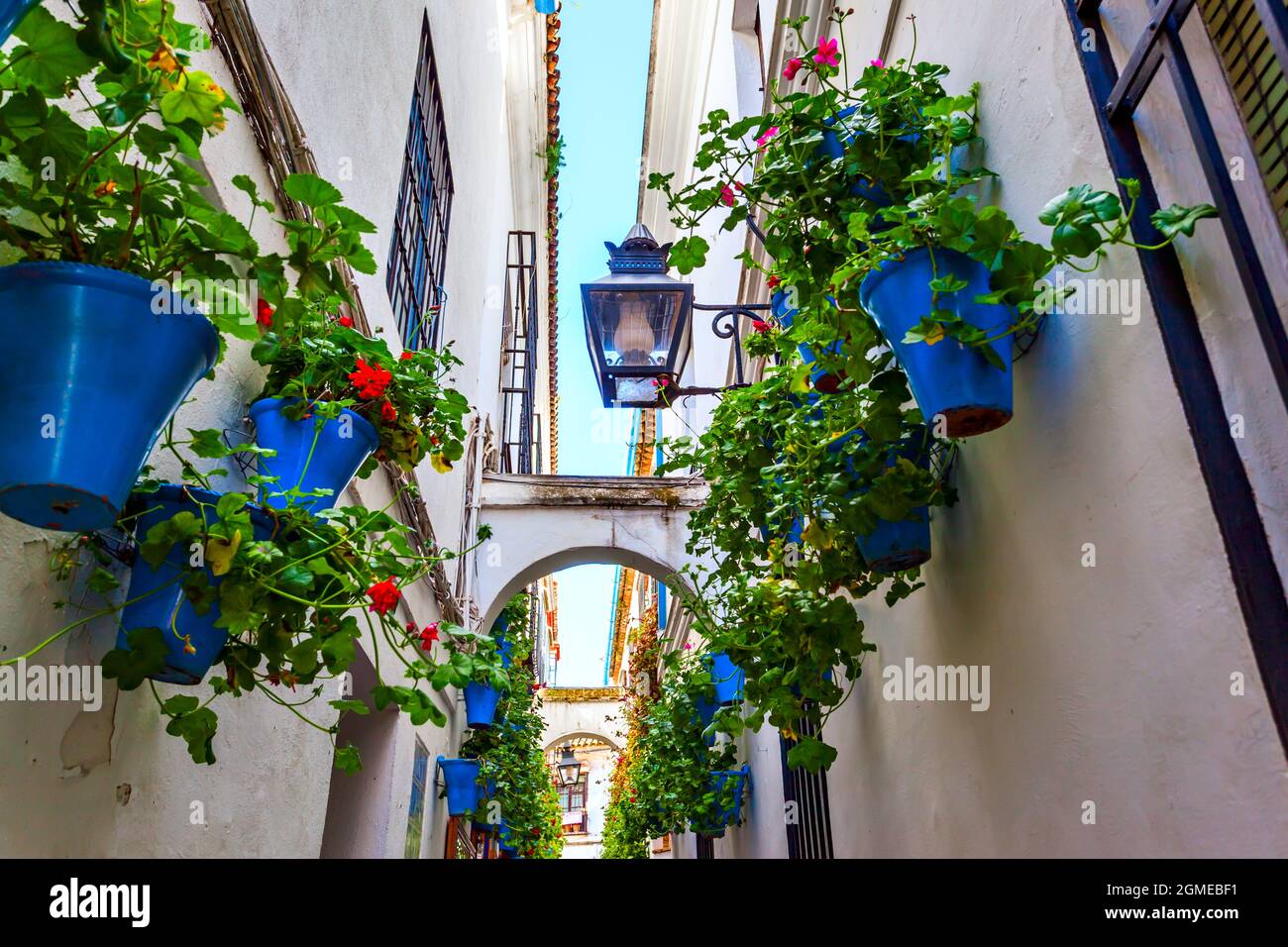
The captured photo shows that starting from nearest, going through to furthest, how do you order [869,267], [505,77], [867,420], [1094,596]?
1. [1094,596]
2. [869,267]
3. [867,420]
4. [505,77]

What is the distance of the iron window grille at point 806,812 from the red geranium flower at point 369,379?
272 cm

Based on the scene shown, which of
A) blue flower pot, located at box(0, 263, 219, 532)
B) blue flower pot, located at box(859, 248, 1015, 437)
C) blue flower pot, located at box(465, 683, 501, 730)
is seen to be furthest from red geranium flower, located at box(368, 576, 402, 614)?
blue flower pot, located at box(465, 683, 501, 730)

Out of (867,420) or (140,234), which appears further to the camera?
(867,420)

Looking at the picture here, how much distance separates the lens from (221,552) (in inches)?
54.9

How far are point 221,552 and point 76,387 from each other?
1.19 feet

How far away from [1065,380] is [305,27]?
98.4 inches

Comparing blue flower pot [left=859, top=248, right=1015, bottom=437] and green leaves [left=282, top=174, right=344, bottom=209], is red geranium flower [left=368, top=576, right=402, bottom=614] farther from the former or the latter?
blue flower pot [left=859, top=248, right=1015, bottom=437]

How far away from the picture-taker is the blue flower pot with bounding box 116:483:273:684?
1.49m

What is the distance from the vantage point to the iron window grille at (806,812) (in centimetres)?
433

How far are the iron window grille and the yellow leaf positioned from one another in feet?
10.2

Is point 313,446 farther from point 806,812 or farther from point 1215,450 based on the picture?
point 806,812
